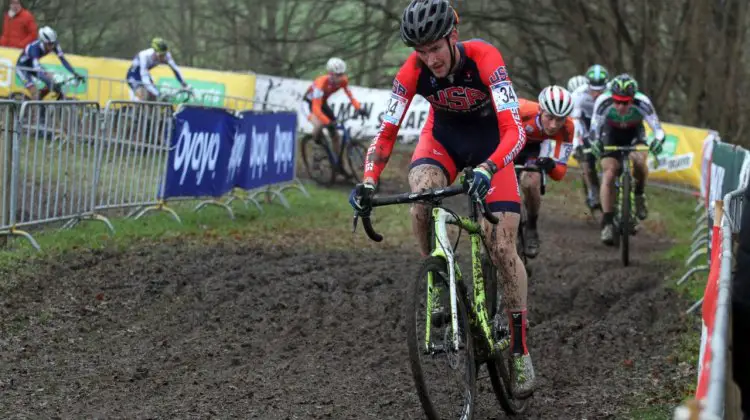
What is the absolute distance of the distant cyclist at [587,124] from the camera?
1416 cm

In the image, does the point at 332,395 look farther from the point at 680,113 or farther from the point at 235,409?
the point at 680,113

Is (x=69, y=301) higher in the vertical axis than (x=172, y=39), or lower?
lower

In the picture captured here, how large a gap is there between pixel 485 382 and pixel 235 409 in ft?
5.76

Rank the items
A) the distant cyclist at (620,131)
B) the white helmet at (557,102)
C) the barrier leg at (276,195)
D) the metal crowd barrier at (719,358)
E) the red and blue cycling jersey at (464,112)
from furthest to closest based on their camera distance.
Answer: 1. the barrier leg at (276,195)
2. the distant cyclist at (620,131)
3. the white helmet at (557,102)
4. the red and blue cycling jersey at (464,112)
5. the metal crowd barrier at (719,358)

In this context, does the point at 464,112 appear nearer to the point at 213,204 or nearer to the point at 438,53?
the point at 438,53

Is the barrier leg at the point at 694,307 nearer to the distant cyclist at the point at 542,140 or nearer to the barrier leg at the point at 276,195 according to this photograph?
the distant cyclist at the point at 542,140

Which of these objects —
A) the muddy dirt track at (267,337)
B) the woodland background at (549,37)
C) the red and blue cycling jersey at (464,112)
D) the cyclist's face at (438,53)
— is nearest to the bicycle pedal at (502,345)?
the muddy dirt track at (267,337)

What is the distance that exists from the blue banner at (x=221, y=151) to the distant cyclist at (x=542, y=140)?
14.4ft

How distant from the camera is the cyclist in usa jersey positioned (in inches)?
210

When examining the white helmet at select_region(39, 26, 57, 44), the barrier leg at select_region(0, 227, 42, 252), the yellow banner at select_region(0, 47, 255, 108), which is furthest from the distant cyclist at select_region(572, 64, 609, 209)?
the white helmet at select_region(39, 26, 57, 44)

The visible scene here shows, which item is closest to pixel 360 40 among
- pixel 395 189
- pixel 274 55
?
pixel 274 55

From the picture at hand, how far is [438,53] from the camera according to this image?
5.41m

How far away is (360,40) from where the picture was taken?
26.1 meters

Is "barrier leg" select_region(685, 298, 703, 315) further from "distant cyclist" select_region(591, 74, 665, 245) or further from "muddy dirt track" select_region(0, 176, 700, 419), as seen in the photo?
"distant cyclist" select_region(591, 74, 665, 245)
